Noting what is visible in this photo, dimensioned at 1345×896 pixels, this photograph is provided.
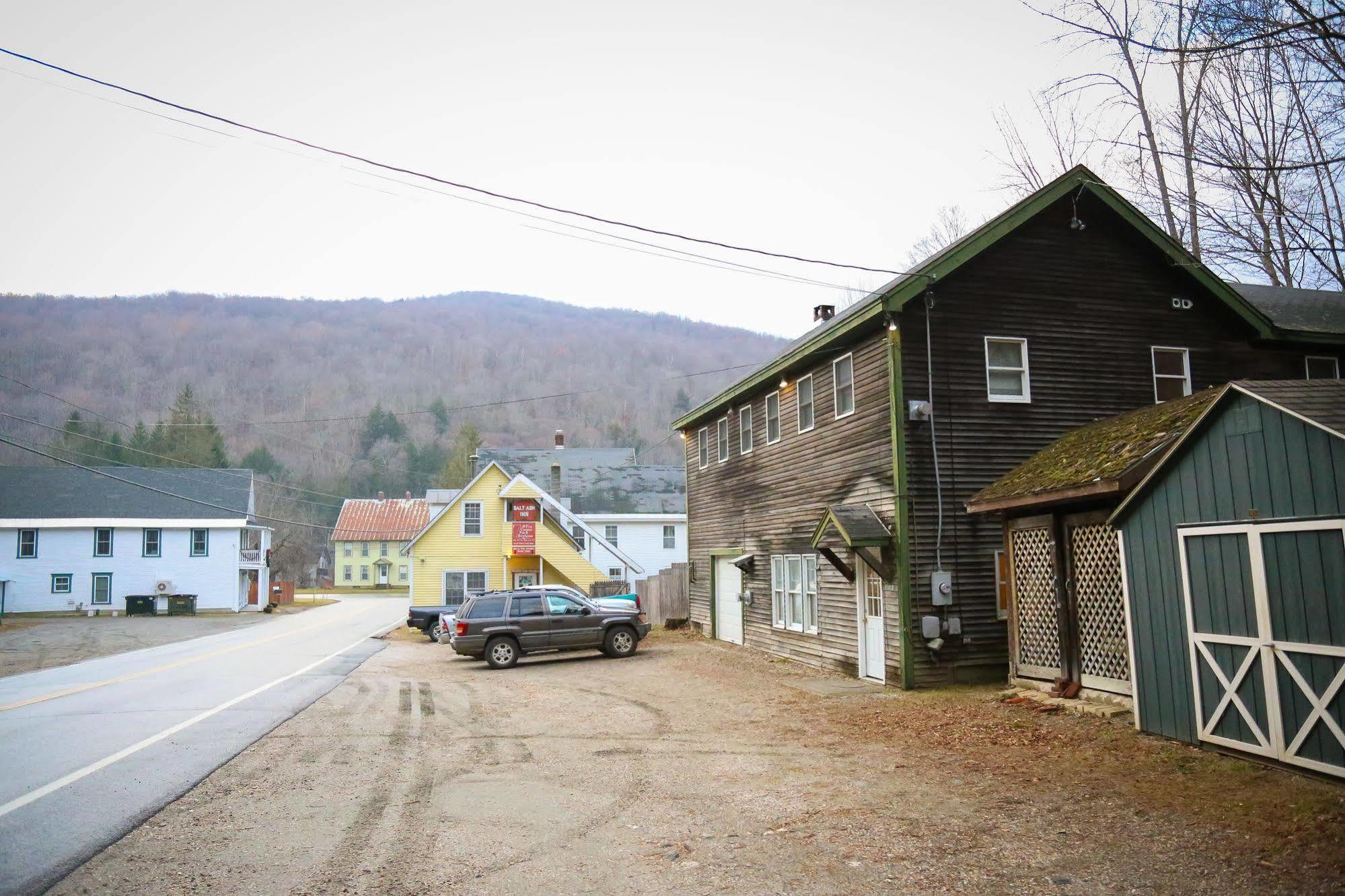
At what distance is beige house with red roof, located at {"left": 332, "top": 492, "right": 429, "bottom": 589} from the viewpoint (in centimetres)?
8775

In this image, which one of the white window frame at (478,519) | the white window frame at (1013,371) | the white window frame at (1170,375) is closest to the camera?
the white window frame at (1013,371)

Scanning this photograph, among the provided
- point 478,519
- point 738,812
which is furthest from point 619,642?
point 478,519

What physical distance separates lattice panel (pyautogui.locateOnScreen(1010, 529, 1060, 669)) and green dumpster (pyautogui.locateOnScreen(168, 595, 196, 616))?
4395cm

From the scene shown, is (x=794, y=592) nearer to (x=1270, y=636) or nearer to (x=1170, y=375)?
(x=1170, y=375)

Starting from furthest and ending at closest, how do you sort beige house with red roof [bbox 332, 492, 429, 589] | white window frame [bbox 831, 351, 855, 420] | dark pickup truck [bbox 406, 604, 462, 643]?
1. beige house with red roof [bbox 332, 492, 429, 589]
2. dark pickup truck [bbox 406, 604, 462, 643]
3. white window frame [bbox 831, 351, 855, 420]

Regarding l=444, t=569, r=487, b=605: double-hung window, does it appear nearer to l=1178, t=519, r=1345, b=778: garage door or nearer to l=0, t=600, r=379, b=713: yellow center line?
l=0, t=600, r=379, b=713: yellow center line

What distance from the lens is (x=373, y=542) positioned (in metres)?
88.4

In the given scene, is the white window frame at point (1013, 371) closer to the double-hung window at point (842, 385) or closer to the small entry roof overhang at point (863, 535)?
the double-hung window at point (842, 385)

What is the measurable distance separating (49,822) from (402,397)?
131 m

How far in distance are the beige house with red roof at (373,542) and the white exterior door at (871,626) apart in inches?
2959

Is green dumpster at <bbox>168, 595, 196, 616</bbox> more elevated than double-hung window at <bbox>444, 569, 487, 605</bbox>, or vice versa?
double-hung window at <bbox>444, 569, 487, 605</bbox>

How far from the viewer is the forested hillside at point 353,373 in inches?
4375

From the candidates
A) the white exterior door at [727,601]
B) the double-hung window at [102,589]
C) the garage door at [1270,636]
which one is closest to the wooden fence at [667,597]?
the white exterior door at [727,601]

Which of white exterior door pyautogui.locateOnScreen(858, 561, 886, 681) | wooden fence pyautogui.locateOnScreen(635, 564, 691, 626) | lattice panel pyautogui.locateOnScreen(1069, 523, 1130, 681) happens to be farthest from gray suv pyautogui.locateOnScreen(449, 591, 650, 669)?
lattice panel pyautogui.locateOnScreen(1069, 523, 1130, 681)
